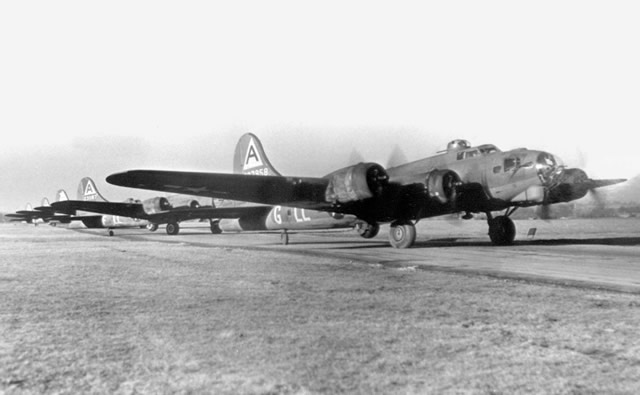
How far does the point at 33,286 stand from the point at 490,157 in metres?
14.5

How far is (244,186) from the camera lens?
1856 cm

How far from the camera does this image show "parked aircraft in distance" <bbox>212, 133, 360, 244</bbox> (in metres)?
22.0

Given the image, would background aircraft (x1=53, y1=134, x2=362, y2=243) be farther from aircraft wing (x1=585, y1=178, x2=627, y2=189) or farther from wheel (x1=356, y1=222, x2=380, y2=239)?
aircraft wing (x1=585, y1=178, x2=627, y2=189)

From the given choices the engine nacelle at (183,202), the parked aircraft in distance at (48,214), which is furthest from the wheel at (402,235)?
the parked aircraft in distance at (48,214)

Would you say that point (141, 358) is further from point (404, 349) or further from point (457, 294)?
point (457, 294)

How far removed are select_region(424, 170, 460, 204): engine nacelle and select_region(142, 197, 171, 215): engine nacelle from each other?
2653 centimetres

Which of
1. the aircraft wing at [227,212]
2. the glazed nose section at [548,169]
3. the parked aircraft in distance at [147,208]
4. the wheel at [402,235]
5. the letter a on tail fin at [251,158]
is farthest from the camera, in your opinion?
the parked aircraft in distance at [147,208]

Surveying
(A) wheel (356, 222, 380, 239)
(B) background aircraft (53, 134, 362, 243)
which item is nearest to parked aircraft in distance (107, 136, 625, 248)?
(A) wheel (356, 222, 380, 239)

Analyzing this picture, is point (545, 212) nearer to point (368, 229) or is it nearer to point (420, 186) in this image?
point (420, 186)

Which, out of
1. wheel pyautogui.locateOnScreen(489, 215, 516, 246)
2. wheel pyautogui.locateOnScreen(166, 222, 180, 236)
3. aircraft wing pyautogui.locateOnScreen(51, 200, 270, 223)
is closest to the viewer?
wheel pyautogui.locateOnScreen(489, 215, 516, 246)

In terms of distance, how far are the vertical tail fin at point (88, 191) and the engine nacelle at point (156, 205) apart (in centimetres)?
1387

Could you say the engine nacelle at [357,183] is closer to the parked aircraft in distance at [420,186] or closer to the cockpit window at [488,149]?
the parked aircraft in distance at [420,186]

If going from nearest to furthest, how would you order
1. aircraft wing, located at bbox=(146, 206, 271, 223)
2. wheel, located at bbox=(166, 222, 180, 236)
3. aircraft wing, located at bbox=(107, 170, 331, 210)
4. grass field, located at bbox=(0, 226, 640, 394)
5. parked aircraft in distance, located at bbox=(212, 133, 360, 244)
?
1. grass field, located at bbox=(0, 226, 640, 394)
2. aircraft wing, located at bbox=(107, 170, 331, 210)
3. parked aircraft in distance, located at bbox=(212, 133, 360, 244)
4. aircraft wing, located at bbox=(146, 206, 271, 223)
5. wheel, located at bbox=(166, 222, 180, 236)

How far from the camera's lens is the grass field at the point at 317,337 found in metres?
3.40
